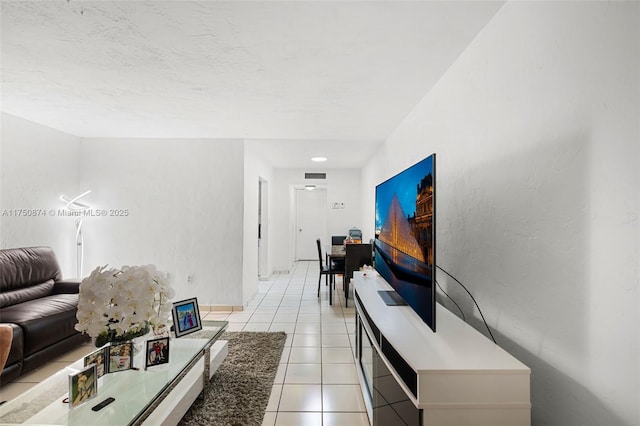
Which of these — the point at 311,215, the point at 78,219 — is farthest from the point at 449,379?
the point at 311,215

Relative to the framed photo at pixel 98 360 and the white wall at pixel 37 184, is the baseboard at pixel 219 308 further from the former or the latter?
the framed photo at pixel 98 360

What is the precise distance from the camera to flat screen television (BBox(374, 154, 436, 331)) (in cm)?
145

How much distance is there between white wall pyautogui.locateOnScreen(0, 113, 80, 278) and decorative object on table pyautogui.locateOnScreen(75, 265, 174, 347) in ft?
8.95

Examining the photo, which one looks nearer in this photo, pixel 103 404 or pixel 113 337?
pixel 103 404

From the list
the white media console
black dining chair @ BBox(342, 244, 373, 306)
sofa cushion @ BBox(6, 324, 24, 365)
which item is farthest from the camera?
black dining chair @ BBox(342, 244, 373, 306)

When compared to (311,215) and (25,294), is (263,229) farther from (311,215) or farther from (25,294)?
(25,294)

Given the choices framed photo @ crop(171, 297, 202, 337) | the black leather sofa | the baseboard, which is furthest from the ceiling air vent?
framed photo @ crop(171, 297, 202, 337)

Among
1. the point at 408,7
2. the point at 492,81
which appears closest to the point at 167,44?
the point at 408,7

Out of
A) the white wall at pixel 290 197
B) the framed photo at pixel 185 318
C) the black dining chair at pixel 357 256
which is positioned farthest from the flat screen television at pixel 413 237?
the white wall at pixel 290 197

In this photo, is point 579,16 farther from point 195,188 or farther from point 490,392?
point 195,188

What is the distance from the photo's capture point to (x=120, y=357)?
1731mm

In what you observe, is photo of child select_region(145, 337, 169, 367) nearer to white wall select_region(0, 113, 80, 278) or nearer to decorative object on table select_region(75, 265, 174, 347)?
decorative object on table select_region(75, 265, 174, 347)

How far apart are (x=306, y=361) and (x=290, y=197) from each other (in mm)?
4987

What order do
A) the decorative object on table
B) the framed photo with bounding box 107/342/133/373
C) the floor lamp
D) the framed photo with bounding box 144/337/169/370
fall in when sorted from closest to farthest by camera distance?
the decorative object on table < the framed photo with bounding box 107/342/133/373 < the framed photo with bounding box 144/337/169/370 < the floor lamp
